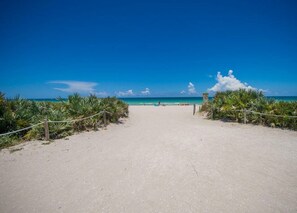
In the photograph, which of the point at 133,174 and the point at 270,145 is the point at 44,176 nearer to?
the point at 133,174

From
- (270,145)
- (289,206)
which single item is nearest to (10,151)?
(289,206)

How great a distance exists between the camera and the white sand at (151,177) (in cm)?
309

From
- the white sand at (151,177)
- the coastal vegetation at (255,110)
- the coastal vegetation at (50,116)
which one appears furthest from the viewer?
the coastal vegetation at (255,110)

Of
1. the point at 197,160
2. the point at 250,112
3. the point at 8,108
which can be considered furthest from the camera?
the point at 250,112

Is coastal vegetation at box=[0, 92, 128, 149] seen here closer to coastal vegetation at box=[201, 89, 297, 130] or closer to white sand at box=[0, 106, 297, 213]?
white sand at box=[0, 106, 297, 213]

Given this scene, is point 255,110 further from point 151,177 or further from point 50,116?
point 50,116

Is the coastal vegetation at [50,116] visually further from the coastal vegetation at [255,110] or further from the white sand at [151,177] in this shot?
the coastal vegetation at [255,110]

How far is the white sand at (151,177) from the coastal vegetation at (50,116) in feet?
2.84

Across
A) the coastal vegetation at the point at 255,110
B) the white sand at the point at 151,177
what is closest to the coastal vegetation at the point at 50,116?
the white sand at the point at 151,177

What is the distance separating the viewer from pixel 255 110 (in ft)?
34.9

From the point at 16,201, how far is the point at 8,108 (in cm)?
616

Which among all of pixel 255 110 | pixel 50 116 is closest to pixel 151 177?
pixel 50 116

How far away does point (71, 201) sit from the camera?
3164 millimetres

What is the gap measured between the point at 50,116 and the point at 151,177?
6495mm
